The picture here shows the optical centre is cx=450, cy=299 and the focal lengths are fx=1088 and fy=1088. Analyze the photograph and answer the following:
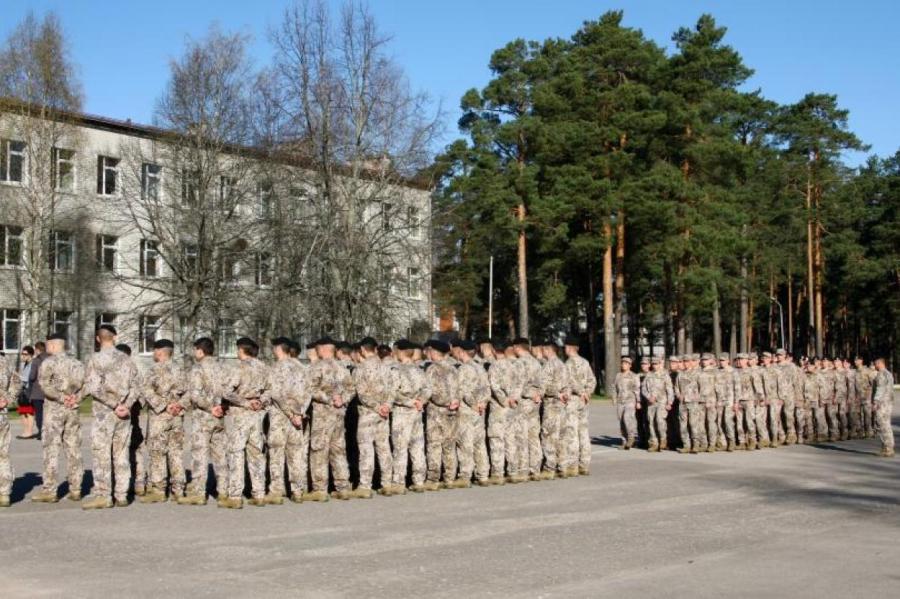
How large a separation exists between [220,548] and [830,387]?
1816 cm

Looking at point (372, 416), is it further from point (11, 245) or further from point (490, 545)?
point (11, 245)

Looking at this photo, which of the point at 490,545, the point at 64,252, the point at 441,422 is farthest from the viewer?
the point at 64,252

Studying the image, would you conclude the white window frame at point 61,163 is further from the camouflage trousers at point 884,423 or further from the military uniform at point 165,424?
the camouflage trousers at point 884,423

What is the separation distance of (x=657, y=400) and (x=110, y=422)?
11859mm

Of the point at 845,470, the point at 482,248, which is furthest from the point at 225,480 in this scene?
the point at 482,248

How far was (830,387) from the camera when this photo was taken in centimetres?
2472

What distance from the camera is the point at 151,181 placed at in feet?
146

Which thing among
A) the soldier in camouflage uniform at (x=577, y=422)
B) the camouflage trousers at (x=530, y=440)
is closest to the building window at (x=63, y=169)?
the soldier in camouflage uniform at (x=577, y=422)

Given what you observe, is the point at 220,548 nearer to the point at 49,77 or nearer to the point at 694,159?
the point at 49,77

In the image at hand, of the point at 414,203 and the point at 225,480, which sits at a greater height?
the point at 414,203

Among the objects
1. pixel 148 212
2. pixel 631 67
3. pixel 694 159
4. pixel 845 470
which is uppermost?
pixel 631 67

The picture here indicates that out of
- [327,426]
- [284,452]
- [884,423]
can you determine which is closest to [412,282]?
[884,423]

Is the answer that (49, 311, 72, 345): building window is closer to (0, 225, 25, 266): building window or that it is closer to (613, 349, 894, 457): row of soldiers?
(0, 225, 25, 266): building window

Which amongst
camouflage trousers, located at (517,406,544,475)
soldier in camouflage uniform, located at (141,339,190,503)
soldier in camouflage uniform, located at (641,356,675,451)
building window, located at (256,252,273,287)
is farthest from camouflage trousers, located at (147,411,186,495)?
building window, located at (256,252,273,287)
